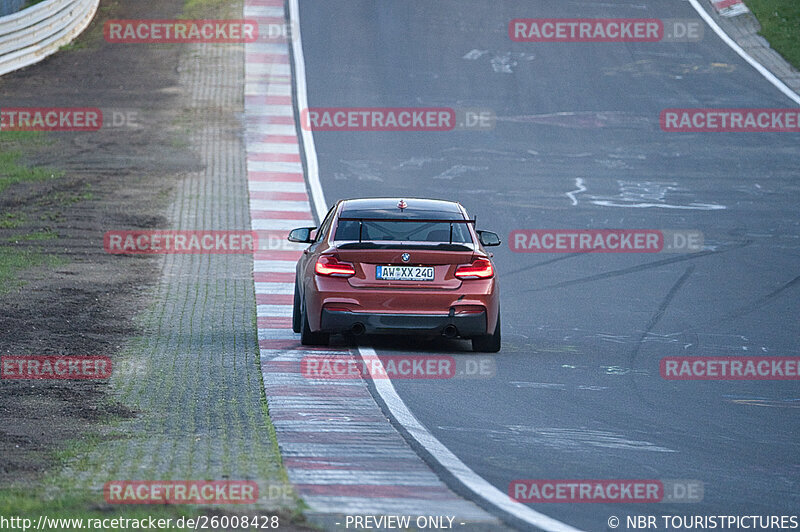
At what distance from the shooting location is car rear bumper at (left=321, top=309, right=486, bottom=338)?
11.1 m

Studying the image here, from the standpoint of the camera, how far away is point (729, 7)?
35.5m

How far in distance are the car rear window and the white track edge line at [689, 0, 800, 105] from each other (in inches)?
698

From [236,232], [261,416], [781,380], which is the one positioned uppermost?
[261,416]

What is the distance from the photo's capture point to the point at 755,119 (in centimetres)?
2619

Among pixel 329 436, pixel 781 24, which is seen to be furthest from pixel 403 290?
pixel 781 24

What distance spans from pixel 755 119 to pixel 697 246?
30.8 ft

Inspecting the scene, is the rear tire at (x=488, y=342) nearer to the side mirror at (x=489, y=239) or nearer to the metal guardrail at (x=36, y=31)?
the side mirror at (x=489, y=239)

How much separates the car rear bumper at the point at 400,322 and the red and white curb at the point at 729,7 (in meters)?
26.3

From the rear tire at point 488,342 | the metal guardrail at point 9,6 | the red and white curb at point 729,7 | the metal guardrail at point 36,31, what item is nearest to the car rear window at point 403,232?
the rear tire at point 488,342

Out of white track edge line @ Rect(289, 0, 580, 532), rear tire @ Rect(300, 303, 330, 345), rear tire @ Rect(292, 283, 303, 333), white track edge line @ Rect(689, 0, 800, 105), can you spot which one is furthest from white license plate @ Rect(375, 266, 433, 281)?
white track edge line @ Rect(689, 0, 800, 105)

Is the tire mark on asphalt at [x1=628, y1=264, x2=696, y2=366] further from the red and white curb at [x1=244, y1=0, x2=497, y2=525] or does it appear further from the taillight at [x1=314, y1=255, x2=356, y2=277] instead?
the red and white curb at [x1=244, y1=0, x2=497, y2=525]

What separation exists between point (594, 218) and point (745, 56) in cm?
1385

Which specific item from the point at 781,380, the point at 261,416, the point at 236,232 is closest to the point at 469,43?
the point at 236,232

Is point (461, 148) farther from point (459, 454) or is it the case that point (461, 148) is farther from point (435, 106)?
point (459, 454)
